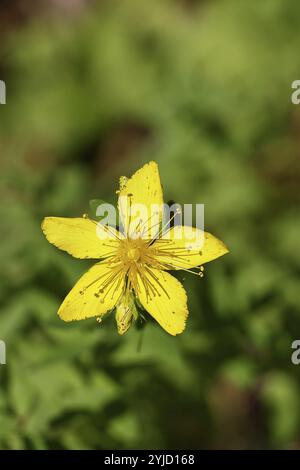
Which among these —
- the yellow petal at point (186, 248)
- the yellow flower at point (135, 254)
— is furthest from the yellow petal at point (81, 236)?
the yellow petal at point (186, 248)

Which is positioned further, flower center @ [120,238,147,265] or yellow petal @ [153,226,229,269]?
flower center @ [120,238,147,265]

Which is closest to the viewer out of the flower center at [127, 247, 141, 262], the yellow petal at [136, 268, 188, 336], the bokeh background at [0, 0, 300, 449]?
the yellow petal at [136, 268, 188, 336]

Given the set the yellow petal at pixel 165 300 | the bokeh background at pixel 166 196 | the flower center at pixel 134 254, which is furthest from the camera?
the bokeh background at pixel 166 196

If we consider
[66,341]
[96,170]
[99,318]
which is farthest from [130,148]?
[99,318]

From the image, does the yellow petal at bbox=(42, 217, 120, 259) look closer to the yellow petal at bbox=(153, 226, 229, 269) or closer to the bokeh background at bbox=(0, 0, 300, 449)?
the yellow petal at bbox=(153, 226, 229, 269)

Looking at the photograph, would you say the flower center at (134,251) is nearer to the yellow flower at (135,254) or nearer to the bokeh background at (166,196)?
the yellow flower at (135,254)

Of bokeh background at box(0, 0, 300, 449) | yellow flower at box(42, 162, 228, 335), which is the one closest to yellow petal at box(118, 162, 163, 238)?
yellow flower at box(42, 162, 228, 335)

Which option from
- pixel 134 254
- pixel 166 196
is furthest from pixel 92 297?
pixel 166 196
